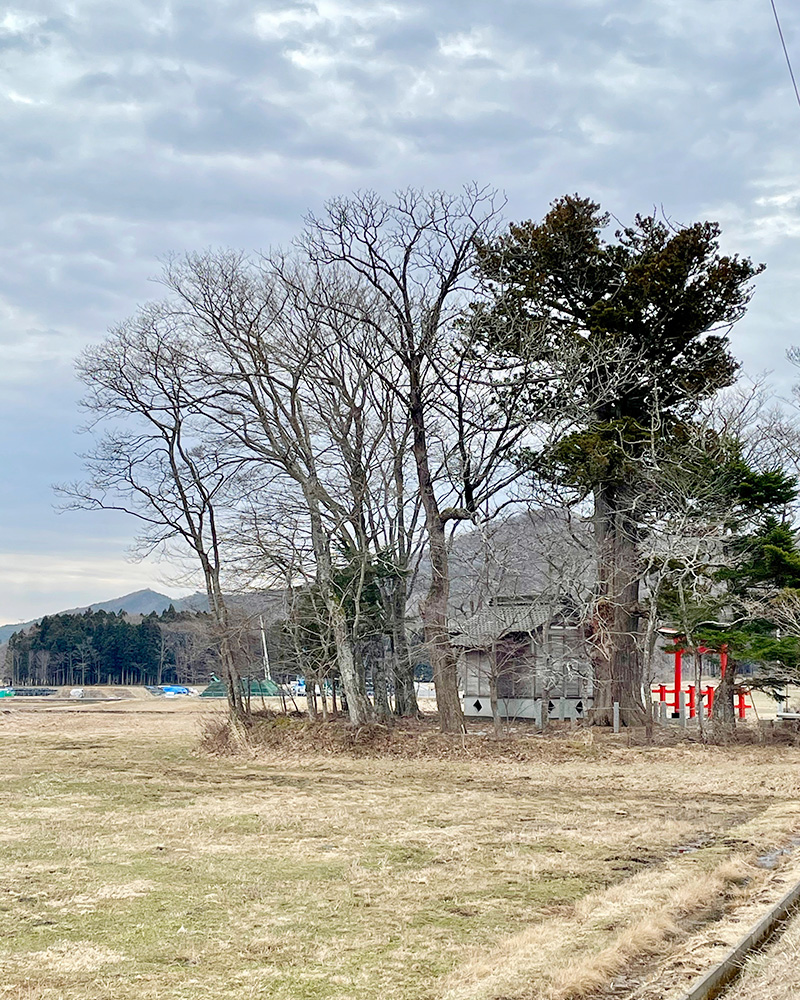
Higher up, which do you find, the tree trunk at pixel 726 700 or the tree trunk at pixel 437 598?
the tree trunk at pixel 437 598

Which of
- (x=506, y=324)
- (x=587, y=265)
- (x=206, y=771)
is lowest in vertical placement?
(x=206, y=771)

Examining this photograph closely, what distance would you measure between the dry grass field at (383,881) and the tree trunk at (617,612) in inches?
248

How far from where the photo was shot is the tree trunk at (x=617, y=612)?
24250 millimetres

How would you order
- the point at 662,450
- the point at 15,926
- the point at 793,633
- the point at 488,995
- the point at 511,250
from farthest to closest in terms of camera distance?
the point at 511,250
the point at 662,450
the point at 793,633
the point at 15,926
the point at 488,995

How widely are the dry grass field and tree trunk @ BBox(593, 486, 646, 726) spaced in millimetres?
6294

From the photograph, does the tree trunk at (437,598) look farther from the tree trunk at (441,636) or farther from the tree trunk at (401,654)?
the tree trunk at (401,654)

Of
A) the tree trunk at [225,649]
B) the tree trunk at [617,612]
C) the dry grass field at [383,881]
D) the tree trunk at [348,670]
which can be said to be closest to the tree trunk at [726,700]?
the tree trunk at [617,612]

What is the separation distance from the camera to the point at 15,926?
22.7 feet

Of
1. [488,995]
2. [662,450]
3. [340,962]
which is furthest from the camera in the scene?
[662,450]

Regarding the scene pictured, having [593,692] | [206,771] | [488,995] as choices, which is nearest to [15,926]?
[488,995]

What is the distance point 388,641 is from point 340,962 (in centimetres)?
2071

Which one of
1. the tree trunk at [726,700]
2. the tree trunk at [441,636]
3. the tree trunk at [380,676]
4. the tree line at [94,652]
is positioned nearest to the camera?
the tree trunk at [726,700]

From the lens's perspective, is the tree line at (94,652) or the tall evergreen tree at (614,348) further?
the tree line at (94,652)

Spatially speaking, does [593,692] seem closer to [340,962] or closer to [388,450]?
[388,450]
